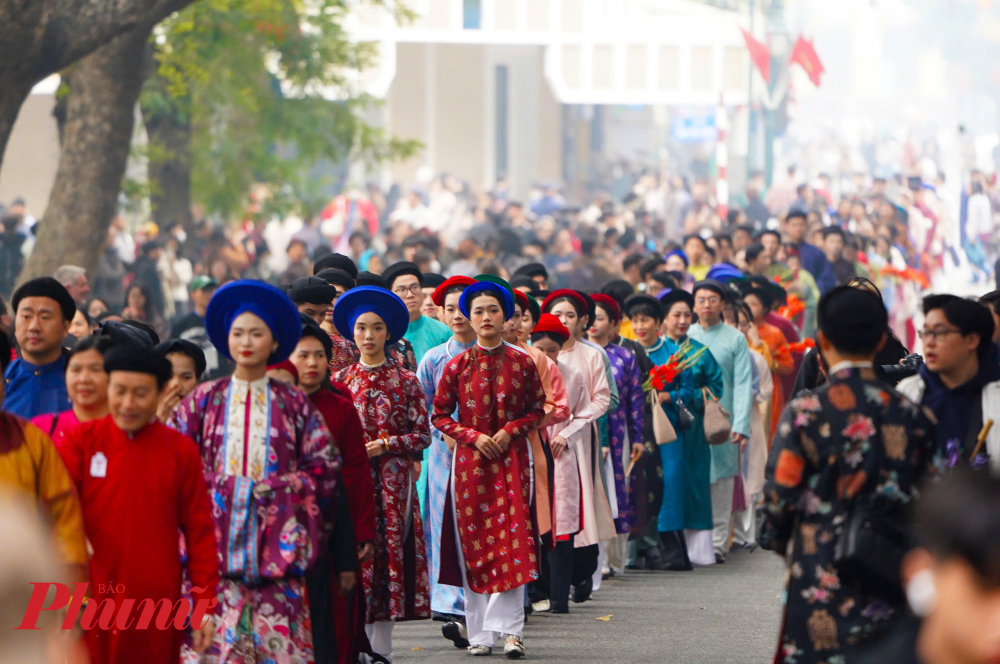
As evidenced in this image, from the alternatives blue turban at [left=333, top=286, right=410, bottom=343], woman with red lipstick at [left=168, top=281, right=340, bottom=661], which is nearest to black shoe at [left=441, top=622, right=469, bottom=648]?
blue turban at [left=333, top=286, right=410, bottom=343]

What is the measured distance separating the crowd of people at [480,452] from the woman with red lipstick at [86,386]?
0.03ft

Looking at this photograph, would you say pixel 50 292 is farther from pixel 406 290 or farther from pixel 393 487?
pixel 406 290

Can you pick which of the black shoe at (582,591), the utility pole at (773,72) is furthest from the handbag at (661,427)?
the utility pole at (773,72)

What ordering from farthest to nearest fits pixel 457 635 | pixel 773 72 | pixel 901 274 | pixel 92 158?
pixel 773 72 < pixel 901 274 < pixel 92 158 < pixel 457 635

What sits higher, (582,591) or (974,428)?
(974,428)

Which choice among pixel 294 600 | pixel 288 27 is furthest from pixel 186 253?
pixel 294 600

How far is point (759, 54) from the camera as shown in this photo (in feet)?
110

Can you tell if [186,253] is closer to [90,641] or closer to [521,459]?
[521,459]

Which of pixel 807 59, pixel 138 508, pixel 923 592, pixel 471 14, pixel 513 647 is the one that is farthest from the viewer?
pixel 471 14

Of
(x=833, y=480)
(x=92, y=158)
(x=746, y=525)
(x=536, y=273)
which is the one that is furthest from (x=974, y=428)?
(x=92, y=158)

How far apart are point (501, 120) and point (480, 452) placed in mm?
38568

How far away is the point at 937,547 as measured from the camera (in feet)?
7.92

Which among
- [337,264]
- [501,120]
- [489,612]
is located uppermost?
[501,120]

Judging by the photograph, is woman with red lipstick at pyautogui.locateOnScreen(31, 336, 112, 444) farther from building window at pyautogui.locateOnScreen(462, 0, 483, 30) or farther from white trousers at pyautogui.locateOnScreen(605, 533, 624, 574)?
building window at pyautogui.locateOnScreen(462, 0, 483, 30)
